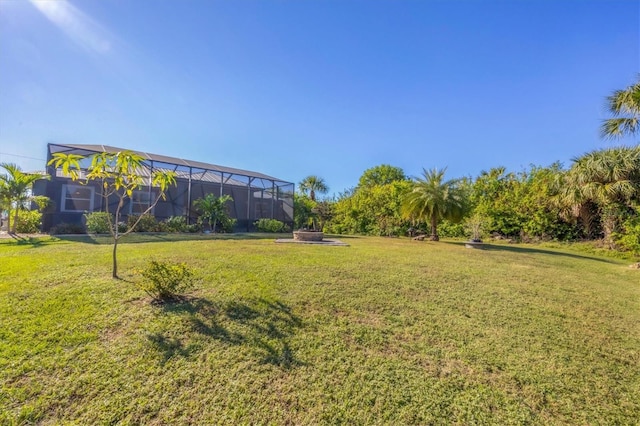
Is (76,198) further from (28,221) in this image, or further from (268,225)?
(268,225)

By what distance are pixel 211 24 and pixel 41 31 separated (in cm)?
393

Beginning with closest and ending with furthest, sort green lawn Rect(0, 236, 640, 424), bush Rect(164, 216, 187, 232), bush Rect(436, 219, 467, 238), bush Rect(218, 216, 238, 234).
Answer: green lawn Rect(0, 236, 640, 424) < bush Rect(164, 216, 187, 232) < bush Rect(218, 216, 238, 234) < bush Rect(436, 219, 467, 238)

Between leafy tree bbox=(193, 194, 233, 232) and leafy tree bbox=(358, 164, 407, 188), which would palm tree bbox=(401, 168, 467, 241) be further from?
leafy tree bbox=(358, 164, 407, 188)

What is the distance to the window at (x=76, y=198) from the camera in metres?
13.8

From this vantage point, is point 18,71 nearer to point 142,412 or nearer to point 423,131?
point 142,412

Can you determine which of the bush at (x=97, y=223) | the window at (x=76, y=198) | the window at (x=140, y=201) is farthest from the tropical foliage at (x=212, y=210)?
the window at (x=76, y=198)

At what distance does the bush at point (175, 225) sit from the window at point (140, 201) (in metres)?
1.53

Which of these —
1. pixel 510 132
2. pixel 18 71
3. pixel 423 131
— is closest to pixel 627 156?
pixel 510 132

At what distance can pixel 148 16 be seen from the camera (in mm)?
7016

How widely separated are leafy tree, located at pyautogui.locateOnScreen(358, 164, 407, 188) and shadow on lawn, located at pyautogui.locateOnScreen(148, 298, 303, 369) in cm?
3108

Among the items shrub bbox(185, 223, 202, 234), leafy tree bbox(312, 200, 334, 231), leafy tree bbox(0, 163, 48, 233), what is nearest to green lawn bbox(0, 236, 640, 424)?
leafy tree bbox(0, 163, 48, 233)

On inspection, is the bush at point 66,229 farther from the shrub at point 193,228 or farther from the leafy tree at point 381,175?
the leafy tree at point 381,175

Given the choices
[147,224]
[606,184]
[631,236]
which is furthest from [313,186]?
[631,236]

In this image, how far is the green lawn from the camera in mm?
2240
